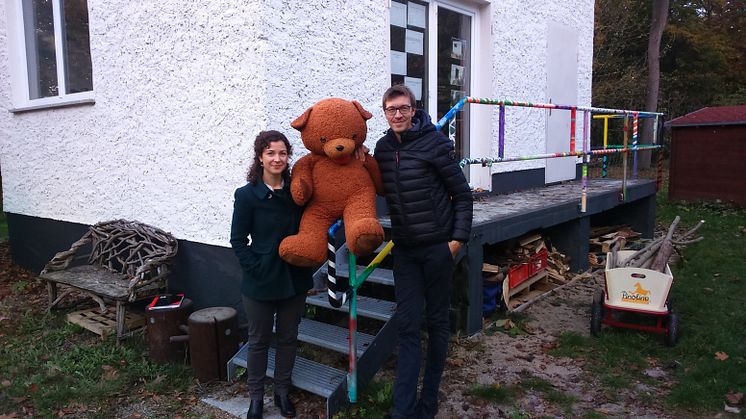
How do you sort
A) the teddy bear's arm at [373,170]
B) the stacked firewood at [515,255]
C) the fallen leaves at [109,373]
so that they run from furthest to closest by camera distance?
the stacked firewood at [515,255] < the fallen leaves at [109,373] < the teddy bear's arm at [373,170]

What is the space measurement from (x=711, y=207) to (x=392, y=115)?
9.48 meters

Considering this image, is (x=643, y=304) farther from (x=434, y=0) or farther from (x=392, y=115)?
(x=434, y=0)

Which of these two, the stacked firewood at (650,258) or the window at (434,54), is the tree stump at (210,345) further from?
the stacked firewood at (650,258)

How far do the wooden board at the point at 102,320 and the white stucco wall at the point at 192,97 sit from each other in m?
0.86

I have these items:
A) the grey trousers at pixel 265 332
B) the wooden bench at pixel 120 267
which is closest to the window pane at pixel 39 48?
the wooden bench at pixel 120 267

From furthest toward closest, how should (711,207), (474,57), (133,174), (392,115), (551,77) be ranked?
(711,207)
(551,77)
(474,57)
(133,174)
(392,115)

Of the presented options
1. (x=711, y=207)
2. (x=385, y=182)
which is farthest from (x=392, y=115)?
(x=711, y=207)

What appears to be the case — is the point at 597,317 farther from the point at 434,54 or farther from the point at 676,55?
the point at 676,55

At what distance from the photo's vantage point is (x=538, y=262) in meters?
5.63

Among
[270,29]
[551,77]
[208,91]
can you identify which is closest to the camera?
[270,29]

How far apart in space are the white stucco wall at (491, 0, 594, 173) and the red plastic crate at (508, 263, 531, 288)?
145cm

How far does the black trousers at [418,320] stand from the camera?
2977mm

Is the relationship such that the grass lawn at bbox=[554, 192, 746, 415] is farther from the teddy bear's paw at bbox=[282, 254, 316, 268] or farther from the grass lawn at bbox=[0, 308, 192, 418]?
the grass lawn at bbox=[0, 308, 192, 418]

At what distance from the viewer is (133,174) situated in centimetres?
511
